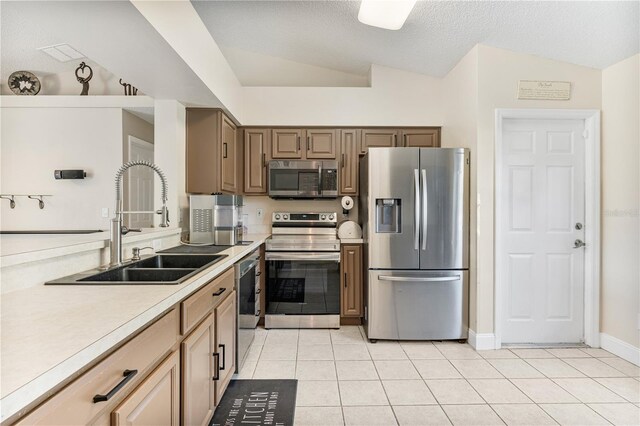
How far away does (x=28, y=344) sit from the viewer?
0.77 m

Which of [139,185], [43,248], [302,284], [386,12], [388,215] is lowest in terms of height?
[302,284]

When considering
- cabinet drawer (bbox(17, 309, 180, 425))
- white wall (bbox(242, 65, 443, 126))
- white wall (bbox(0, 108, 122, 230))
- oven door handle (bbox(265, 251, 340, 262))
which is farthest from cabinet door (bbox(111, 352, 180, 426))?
white wall (bbox(0, 108, 122, 230))

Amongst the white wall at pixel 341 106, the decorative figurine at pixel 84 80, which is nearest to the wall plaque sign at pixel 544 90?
the white wall at pixel 341 106

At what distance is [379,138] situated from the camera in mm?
3746

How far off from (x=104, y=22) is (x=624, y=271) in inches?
153

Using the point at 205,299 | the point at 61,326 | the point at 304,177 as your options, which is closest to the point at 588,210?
the point at 304,177

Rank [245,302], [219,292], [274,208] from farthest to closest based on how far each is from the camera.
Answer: [274,208]
[245,302]
[219,292]

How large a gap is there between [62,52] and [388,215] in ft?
12.5

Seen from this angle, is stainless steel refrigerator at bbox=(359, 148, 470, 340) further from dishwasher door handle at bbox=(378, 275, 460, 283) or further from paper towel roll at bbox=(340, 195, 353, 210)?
paper towel roll at bbox=(340, 195, 353, 210)

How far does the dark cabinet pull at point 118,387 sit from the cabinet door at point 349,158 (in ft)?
9.79

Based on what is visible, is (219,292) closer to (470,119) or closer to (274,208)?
(274,208)

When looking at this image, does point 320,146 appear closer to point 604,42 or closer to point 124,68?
point 124,68

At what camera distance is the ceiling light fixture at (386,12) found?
2.30 meters

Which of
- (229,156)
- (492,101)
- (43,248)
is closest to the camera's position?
(43,248)
